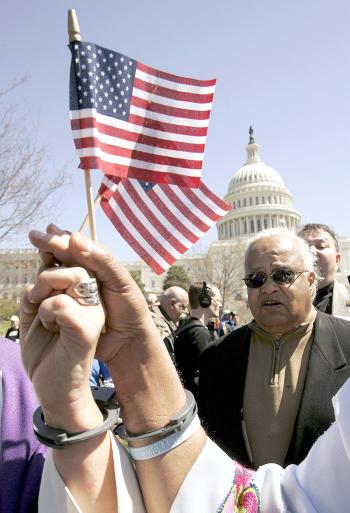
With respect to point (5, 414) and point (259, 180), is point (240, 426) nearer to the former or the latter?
point (5, 414)

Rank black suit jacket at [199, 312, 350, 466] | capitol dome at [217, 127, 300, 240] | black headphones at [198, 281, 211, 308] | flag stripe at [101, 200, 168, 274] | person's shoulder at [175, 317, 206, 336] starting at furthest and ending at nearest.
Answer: capitol dome at [217, 127, 300, 240] < black headphones at [198, 281, 211, 308] < person's shoulder at [175, 317, 206, 336] < flag stripe at [101, 200, 168, 274] < black suit jacket at [199, 312, 350, 466]

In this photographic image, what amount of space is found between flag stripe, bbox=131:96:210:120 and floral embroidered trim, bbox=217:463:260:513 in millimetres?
1875

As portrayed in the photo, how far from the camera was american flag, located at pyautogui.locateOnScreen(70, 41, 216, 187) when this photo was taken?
1968 millimetres

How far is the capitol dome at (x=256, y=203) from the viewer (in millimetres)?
73438

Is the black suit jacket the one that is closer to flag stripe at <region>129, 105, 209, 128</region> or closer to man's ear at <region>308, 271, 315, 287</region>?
man's ear at <region>308, 271, 315, 287</region>

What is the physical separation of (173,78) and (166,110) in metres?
0.17

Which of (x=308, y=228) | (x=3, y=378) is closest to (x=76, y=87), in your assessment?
(x=3, y=378)

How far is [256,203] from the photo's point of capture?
7606 centimetres

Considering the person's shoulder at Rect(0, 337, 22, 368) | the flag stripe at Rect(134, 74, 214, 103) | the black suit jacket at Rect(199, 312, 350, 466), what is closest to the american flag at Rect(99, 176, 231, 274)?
the flag stripe at Rect(134, 74, 214, 103)

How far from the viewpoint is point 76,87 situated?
197cm

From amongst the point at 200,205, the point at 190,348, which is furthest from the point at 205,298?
the point at 200,205

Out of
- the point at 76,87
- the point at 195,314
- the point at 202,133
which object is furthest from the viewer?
the point at 195,314

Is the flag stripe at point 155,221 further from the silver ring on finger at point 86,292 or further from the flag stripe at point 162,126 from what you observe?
the silver ring on finger at point 86,292

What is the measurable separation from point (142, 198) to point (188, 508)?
1983 mm
